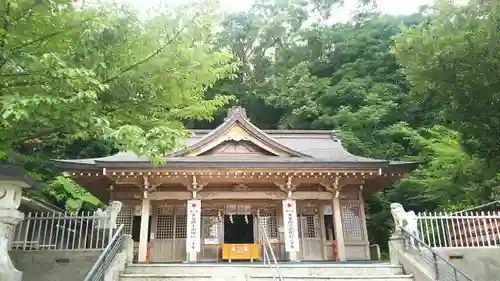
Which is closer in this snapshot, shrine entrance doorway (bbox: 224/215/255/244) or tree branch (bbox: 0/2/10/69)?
tree branch (bbox: 0/2/10/69)

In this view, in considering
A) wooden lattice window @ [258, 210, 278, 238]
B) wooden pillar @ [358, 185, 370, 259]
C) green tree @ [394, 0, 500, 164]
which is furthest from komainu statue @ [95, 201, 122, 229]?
wooden pillar @ [358, 185, 370, 259]

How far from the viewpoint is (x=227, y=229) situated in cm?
1596

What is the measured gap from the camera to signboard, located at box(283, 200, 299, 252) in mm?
11852

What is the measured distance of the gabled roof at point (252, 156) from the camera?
11.6 metres

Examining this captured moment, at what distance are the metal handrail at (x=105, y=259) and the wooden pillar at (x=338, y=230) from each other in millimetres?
6534

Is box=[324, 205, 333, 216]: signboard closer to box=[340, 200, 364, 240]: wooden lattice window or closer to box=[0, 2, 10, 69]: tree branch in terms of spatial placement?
box=[340, 200, 364, 240]: wooden lattice window

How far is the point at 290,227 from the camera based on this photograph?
39.7ft

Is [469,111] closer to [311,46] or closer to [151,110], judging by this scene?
[151,110]

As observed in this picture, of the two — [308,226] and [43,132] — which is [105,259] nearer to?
[43,132]

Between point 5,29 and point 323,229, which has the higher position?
point 5,29

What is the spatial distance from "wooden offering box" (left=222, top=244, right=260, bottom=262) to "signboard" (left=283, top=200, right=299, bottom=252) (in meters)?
1.16

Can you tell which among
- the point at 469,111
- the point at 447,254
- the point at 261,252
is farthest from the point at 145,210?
the point at 469,111

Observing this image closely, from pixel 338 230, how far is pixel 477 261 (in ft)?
13.5

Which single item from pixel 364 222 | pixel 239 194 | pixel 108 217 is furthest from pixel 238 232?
pixel 108 217
